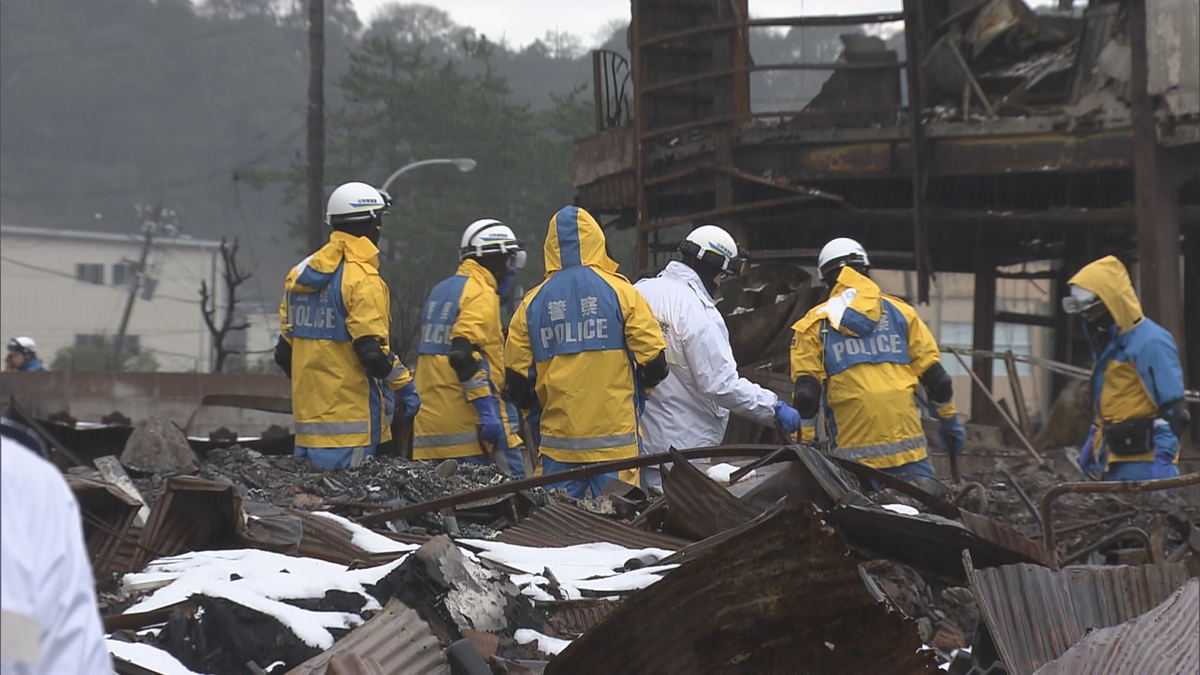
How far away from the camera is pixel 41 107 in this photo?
2923 inches

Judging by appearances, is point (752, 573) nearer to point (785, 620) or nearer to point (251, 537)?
point (785, 620)

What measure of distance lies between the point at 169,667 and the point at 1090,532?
14.5 feet

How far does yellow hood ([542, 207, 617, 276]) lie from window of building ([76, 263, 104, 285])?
69013 mm

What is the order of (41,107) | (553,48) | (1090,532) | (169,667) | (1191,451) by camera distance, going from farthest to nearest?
(553,48)
(41,107)
(1191,451)
(1090,532)
(169,667)

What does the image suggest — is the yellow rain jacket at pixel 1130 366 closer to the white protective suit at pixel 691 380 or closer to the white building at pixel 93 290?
the white protective suit at pixel 691 380

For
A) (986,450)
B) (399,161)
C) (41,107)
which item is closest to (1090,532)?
(986,450)

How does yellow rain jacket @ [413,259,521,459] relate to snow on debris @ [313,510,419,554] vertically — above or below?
above

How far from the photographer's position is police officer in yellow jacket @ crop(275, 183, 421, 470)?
805 centimetres

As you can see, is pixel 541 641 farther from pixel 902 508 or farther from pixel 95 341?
pixel 95 341

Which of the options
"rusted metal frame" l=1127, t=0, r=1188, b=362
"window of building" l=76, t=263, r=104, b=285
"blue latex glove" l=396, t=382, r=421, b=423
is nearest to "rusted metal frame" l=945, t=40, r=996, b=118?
"rusted metal frame" l=1127, t=0, r=1188, b=362

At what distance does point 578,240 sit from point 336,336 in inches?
64.2

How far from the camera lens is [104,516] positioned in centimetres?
515

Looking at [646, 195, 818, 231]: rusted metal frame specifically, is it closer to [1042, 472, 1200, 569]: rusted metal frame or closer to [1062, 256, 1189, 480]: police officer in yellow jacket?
[1062, 256, 1189, 480]: police officer in yellow jacket

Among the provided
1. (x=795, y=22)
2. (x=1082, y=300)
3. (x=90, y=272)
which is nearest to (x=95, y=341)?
(x=90, y=272)
